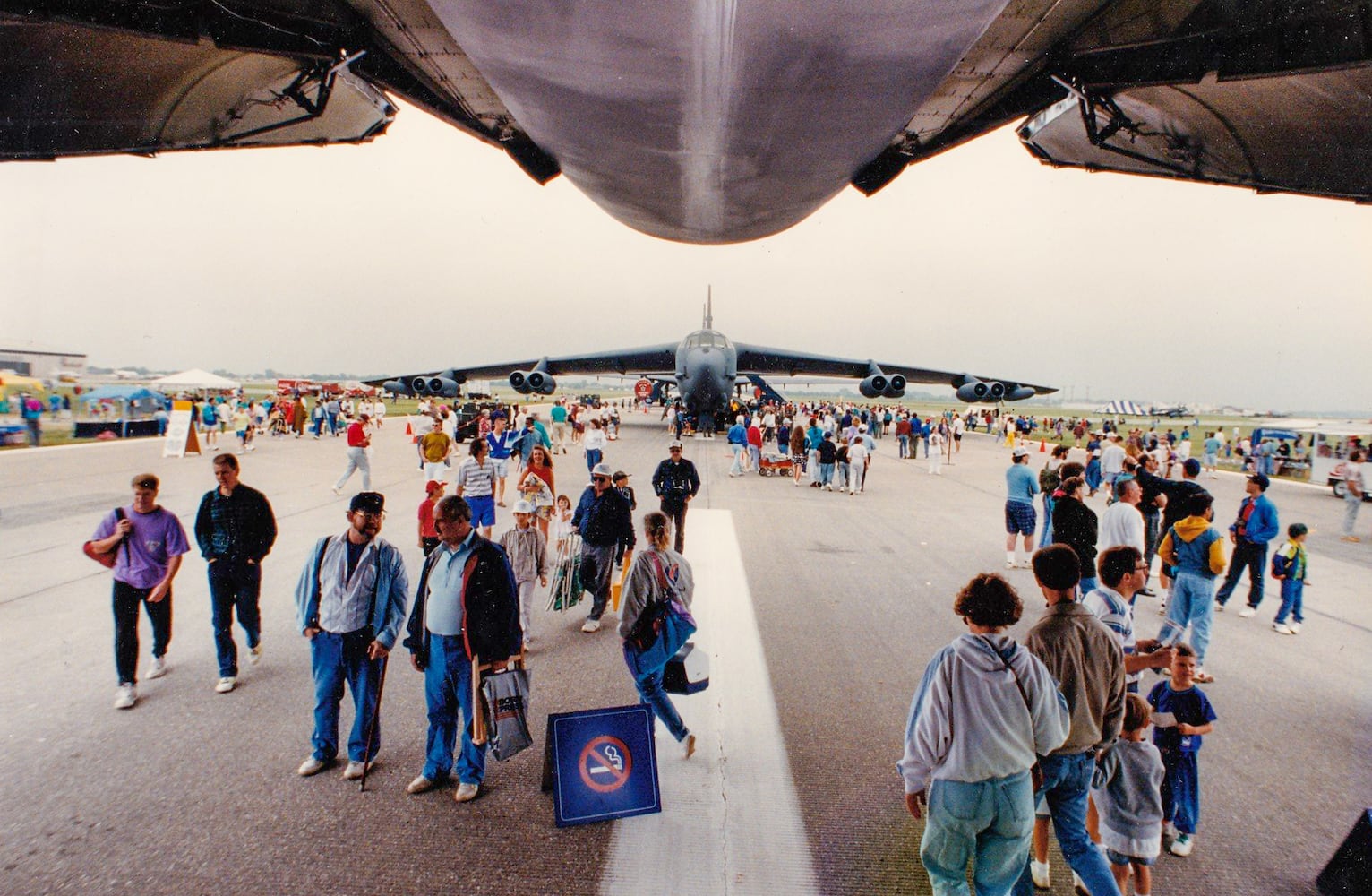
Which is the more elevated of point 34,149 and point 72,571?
point 34,149

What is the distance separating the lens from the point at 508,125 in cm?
375

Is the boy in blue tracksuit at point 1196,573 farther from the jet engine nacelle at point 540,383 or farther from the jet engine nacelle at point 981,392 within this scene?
the jet engine nacelle at point 540,383

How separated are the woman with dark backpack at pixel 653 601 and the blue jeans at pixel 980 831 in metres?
1.63

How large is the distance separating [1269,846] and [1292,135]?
11.6 ft

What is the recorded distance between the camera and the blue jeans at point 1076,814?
2.30 m

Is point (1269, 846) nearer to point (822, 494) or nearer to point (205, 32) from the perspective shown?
point (205, 32)

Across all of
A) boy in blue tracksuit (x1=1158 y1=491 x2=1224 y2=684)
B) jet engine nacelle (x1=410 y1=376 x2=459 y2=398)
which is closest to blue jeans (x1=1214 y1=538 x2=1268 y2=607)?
boy in blue tracksuit (x1=1158 y1=491 x2=1224 y2=684)

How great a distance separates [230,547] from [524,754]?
8.70 feet

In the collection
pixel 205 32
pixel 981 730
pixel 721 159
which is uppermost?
pixel 205 32

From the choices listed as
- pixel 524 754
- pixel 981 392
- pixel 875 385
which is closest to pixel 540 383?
pixel 875 385

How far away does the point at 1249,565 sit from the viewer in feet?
20.1

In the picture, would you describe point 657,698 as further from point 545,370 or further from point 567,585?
point 545,370

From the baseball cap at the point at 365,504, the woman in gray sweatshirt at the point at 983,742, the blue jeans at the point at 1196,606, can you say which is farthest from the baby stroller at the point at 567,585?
the blue jeans at the point at 1196,606

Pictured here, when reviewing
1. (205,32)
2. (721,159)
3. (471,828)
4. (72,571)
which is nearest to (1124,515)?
(721,159)
